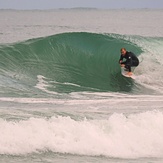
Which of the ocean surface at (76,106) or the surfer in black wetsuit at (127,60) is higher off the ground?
the surfer in black wetsuit at (127,60)

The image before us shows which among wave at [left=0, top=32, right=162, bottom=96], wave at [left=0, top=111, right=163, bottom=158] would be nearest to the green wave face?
wave at [left=0, top=32, right=162, bottom=96]

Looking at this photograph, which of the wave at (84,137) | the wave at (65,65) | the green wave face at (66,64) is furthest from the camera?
the green wave face at (66,64)

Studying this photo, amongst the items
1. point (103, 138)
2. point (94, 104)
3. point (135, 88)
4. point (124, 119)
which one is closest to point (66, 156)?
point (103, 138)

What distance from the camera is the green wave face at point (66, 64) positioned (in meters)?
12.4

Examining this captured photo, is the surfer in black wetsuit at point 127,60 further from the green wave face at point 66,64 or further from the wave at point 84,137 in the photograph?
the wave at point 84,137

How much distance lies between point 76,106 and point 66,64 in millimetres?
6966

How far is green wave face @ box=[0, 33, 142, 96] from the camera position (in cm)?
1242

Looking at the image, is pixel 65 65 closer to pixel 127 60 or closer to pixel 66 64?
pixel 66 64

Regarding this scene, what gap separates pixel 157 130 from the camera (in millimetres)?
7559

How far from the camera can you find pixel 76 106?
9.16 metres

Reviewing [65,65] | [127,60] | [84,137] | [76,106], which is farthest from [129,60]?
[84,137]

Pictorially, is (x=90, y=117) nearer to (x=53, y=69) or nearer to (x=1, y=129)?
(x=1, y=129)

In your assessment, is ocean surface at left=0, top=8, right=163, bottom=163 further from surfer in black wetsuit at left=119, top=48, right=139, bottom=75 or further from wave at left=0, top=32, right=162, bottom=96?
surfer in black wetsuit at left=119, top=48, right=139, bottom=75

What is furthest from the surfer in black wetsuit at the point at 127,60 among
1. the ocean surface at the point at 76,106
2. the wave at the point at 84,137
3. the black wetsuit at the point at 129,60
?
the wave at the point at 84,137
